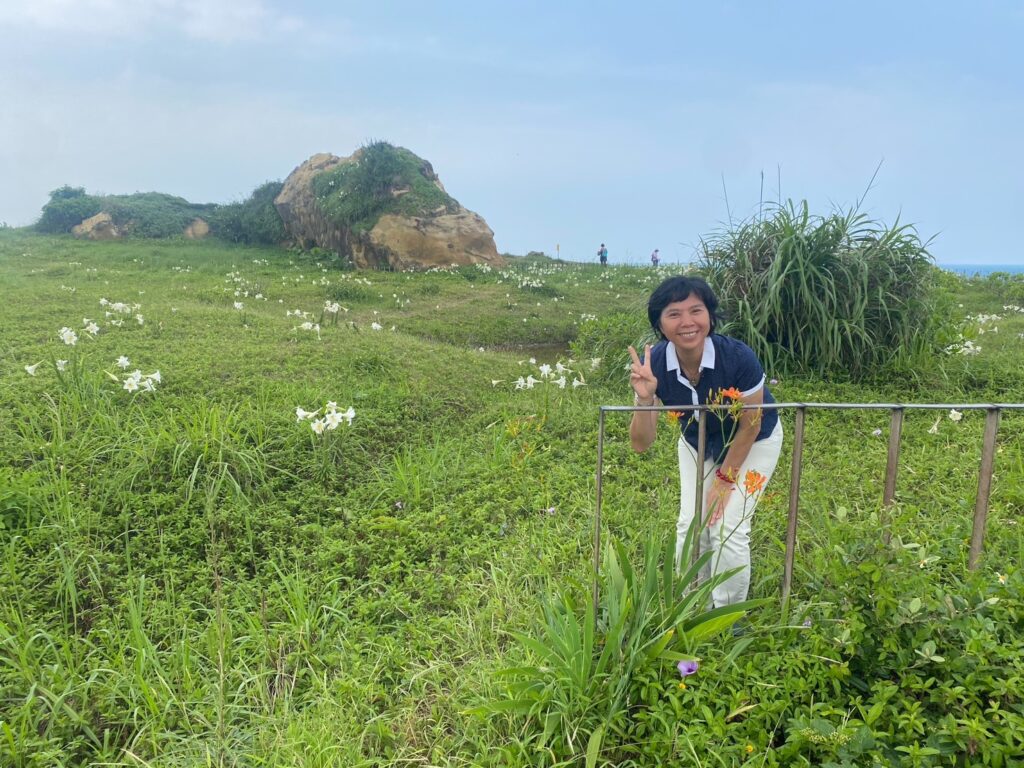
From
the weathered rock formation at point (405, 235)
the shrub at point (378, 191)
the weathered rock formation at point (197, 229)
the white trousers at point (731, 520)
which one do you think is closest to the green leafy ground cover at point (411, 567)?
the white trousers at point (731, 520)

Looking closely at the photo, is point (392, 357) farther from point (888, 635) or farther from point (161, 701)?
point (888, 635)

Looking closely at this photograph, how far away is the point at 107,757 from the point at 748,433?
254 centimetres

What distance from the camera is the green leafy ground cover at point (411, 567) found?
1916 millimetres

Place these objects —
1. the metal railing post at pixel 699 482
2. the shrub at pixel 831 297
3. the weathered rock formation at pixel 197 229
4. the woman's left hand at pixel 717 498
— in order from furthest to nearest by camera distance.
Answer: the weathered rock formation at pixel 197 229
the shrub at pixel 831 297
the woman's left hand at pixel 717 498
the metal railing post at pixel 699 482

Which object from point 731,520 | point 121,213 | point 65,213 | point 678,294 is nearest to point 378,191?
point 121,213

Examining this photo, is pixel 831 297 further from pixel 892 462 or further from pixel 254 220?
pixel 254 220

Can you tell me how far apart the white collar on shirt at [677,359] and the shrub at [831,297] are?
3.35m

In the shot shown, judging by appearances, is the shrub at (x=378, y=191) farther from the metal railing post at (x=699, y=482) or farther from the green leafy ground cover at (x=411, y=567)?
the metal railing post at (x=699, y=482)

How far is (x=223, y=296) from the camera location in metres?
10.9

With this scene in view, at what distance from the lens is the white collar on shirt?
8.83 ft

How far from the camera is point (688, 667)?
1.97 metres

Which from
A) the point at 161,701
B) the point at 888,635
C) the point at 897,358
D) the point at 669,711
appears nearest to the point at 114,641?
the point at 161,701

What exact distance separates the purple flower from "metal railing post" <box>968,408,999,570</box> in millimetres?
1031

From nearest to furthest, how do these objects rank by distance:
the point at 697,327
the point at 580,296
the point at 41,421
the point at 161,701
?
Answer: the point at 161,701, the point at 697,327, the point at 41,421, the point at 580,296
